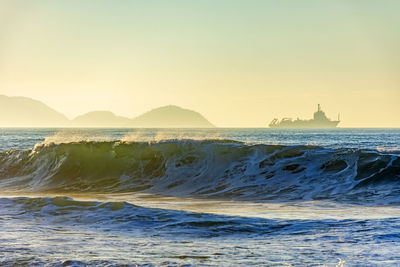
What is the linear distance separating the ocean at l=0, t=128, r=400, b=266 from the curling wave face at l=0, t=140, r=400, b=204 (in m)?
0.05

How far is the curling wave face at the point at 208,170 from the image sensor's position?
1931cm

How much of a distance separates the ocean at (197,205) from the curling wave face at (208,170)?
0.05 m

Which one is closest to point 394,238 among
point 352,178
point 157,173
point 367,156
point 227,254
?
A: point 227,254

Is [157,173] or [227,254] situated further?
[157,173]

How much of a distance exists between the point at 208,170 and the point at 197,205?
7890 millimetres

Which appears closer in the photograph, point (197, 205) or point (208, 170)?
point (197, 205)

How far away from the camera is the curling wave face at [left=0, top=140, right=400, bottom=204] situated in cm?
1931

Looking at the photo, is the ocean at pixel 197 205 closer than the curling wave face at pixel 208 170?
Yes

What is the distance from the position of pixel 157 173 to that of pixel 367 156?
30.8ft

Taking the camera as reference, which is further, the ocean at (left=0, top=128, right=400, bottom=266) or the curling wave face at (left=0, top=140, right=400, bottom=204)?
the curling wave face at (left=0, top=140, right=400, bottom=204)

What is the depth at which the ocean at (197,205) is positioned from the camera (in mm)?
8945

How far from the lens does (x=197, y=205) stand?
16219mm

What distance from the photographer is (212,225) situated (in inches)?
460

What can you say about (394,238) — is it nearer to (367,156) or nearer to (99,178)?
(367,156)
